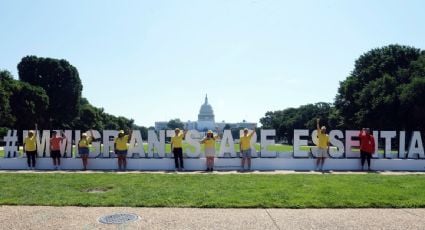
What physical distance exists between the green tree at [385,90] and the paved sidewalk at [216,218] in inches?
1455

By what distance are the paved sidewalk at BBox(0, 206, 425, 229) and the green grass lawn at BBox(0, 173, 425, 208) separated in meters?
0.54

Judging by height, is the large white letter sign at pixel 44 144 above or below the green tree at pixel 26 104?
below

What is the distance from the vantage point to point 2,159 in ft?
70.3

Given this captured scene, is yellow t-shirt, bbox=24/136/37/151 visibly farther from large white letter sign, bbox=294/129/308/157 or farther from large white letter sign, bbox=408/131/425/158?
large white letter sign, bbox=408/131/425/158

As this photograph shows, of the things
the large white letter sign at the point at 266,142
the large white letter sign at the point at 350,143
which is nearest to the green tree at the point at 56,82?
the large white letter sign at the point at 266,142

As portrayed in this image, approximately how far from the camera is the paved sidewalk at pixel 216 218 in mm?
8828

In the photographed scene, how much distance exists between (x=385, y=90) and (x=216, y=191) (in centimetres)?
3995

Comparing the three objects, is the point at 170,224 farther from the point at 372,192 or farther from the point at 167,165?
the point at 167,165

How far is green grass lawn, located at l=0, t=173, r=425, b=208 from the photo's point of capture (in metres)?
11.0

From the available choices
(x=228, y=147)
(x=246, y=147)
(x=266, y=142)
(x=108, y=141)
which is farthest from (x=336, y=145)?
(x=108, y=141)

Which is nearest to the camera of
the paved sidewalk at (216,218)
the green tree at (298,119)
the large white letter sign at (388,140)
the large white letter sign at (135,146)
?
the paved sidewalk at (216,218)

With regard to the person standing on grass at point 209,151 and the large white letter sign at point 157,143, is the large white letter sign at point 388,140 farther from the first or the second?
the large white letter sign at point 157,143

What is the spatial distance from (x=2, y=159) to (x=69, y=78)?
52.6m

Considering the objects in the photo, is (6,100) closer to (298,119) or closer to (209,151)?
(209,151)
